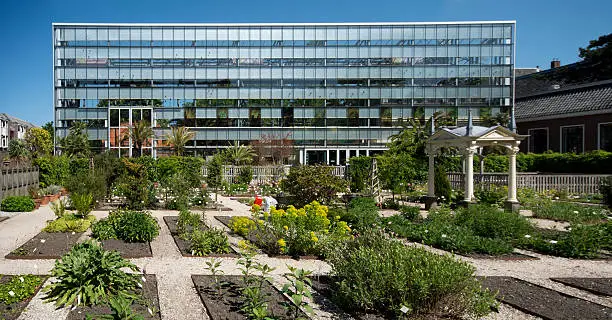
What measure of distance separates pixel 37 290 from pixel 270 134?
138 ft

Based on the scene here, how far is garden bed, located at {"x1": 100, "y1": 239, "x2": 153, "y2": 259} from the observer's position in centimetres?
854

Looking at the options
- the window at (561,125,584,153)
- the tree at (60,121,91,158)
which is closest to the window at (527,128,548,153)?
the window at (561,125,584,153)

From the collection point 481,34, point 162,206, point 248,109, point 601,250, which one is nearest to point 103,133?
point 248,109

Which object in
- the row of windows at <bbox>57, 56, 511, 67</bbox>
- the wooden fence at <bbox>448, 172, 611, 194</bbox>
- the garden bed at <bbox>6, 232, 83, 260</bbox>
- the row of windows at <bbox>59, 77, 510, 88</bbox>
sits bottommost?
the garden bed at <bbox>6, 232, 83, 260</bbox>

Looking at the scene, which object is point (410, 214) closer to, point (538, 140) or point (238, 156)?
point (238, 156)

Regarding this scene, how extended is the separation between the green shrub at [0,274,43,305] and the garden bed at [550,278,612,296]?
7956 mm

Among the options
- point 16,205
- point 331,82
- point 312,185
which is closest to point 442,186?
point 312,185

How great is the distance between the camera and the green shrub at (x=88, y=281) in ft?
18.0

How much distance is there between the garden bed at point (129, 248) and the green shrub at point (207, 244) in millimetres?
872

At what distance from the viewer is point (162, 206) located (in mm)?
18562

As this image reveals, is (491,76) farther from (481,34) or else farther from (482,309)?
(482,309)

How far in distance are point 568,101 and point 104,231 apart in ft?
119

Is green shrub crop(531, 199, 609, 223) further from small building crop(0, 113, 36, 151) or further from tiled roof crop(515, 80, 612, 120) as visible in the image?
small building crop(0, 113, 36, 151)

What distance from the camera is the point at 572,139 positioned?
113ft
